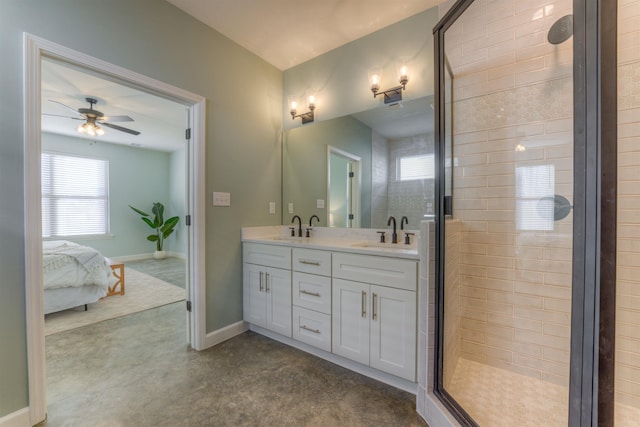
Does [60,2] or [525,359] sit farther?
[525,359]

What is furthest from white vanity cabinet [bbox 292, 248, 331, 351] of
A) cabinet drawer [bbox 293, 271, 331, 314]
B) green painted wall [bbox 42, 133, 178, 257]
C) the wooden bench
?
green painted wall [bbox 42, 133, 178, 257]

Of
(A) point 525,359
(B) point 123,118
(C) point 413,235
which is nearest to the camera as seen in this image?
(A) point 525,359

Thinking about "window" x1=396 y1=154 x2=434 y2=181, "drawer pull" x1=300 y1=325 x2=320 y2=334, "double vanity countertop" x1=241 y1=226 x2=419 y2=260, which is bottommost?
"drawer pull" x1=300 y1=325 x2=320 y2=334

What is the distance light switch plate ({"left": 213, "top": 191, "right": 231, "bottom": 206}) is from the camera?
2.20 m

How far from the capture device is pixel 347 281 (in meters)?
1.79

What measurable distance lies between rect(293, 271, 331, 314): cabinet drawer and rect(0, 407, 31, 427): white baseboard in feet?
5.02

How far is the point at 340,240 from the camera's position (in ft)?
7.75


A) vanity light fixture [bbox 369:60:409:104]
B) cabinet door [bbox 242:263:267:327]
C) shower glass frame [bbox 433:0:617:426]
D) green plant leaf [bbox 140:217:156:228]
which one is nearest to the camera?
shower glass frame [bbox 433:0:617:426]

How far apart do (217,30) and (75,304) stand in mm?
3215

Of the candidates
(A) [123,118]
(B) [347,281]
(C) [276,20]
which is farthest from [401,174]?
(A) [123,118]

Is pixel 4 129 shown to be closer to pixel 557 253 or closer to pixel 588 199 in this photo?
pixel 588 199

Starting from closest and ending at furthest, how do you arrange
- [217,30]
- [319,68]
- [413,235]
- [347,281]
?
1. [347,281]
2. [413,235]
3. [217,30]
4. [319,68]

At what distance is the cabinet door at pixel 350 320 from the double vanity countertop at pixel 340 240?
252 mm

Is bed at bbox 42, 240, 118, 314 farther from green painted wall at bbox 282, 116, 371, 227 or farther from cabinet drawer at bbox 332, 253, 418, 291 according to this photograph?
cabinet drawer at bbox 332, 253, 418, 291
